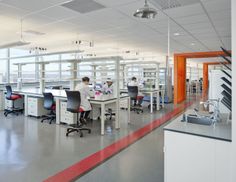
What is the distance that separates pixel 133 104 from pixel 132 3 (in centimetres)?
431

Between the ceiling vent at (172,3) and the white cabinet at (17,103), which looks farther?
the white cabinet at (17,103)

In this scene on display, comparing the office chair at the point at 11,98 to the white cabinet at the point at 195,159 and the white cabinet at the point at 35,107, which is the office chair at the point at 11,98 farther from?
the white cabinet at the point at 195,159

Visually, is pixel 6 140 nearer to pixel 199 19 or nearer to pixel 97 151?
pixel 97 151

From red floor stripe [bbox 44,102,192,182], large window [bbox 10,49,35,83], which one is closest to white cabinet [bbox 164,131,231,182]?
red floor stripe [bbox 44,102,192,182]

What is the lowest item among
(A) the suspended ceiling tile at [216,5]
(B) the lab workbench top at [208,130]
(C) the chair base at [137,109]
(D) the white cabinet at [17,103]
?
(C) the chair base at [137,109]

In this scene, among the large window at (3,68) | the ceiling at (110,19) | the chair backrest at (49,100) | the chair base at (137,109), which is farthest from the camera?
the large window at (3,68)

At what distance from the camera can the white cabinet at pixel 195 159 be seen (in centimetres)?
157

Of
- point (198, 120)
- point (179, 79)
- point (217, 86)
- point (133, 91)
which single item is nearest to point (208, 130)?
point (198, 120)

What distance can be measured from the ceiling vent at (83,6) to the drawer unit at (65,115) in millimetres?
2209

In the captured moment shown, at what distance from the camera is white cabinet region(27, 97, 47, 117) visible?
17.7ft

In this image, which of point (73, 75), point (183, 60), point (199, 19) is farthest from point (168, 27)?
point (183, 60)

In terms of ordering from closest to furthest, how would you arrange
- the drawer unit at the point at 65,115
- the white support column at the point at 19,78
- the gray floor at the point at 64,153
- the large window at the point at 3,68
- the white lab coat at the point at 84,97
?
the gray floor at the point at 64,153, the white lab coat at the point at 84,97, the drawer unit at the point at 65,115, the white support column at the point at 19,78, the large window at the point at 3,68

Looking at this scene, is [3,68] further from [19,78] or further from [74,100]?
[74,100]

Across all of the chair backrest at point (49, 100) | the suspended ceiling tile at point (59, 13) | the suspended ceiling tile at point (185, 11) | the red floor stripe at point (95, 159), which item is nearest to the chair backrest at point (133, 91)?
the red floor stripe at point (95, 159)
